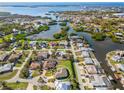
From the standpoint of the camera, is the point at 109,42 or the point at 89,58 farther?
the point at 109,42

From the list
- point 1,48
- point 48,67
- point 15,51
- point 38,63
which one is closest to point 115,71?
point 48,67

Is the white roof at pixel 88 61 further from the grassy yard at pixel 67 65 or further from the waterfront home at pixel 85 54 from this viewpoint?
the grassy yard at pixel 67 65

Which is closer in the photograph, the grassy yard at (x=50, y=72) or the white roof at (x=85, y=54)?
the grassy yard at (x=50, y=72)

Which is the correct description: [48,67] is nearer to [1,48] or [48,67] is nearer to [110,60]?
[110,60]

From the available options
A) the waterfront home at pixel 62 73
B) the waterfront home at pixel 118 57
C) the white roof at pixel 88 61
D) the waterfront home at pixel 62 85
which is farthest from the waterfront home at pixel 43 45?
the waterfront home at pixel 62 85

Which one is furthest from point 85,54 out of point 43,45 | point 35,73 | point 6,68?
point 6,68

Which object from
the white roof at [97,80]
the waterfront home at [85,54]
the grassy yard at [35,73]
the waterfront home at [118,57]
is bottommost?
the grassy yard at [35,73]

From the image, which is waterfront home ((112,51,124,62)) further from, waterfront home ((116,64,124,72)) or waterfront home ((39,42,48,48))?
waterfront home ((39,42,48,48))

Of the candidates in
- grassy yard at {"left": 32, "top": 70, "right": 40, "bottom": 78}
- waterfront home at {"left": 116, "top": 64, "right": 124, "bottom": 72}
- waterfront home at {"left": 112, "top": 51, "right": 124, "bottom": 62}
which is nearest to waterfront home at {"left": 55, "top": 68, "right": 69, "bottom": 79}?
grassy yard at {"left": 32, "top": 70, "right": 40, "bottom": 78}
